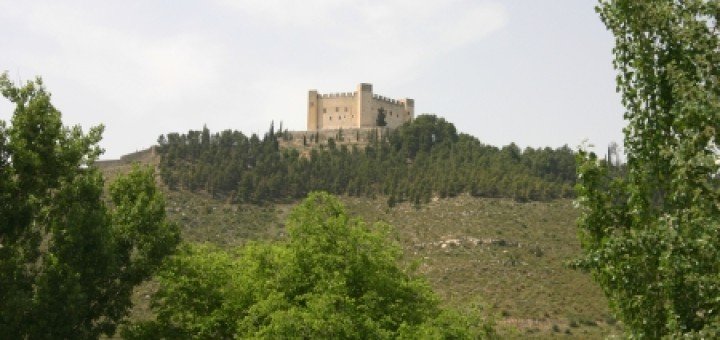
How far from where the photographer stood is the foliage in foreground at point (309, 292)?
21.6m

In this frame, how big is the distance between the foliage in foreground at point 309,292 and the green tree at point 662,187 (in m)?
10.0

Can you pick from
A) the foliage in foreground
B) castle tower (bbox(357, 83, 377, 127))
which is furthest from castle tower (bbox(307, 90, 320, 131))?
the foliage in foreground

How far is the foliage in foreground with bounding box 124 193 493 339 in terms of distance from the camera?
21.6 metres

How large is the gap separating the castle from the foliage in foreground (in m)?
88.3

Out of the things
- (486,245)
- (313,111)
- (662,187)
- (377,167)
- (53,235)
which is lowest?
(486,245)

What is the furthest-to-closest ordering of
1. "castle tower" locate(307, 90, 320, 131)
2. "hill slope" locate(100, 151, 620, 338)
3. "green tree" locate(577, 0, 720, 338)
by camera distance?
1. "castle tower" locate(307, 90, 320, 131)
2. "hill slope" locate(100, 151, 620, 338)
3. "green tree" locate(577, 0, 720, 338)

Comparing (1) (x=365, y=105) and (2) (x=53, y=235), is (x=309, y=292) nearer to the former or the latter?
(2) (x=53, y=235)

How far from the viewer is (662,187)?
11.7 m

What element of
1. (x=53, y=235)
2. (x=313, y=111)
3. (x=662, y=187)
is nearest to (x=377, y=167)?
(x=313, y=111)

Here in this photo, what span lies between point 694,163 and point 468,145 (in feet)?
284

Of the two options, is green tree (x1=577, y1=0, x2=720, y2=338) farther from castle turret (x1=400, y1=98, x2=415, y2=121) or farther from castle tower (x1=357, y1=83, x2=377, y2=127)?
castle turret (x1=400, y1=98, x2=415, y2=121)

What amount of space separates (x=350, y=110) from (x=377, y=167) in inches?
1123

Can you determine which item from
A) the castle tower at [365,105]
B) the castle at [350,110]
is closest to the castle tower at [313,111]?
the castle at [350,110]

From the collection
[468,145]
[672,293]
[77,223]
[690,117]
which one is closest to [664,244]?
[672,293]
